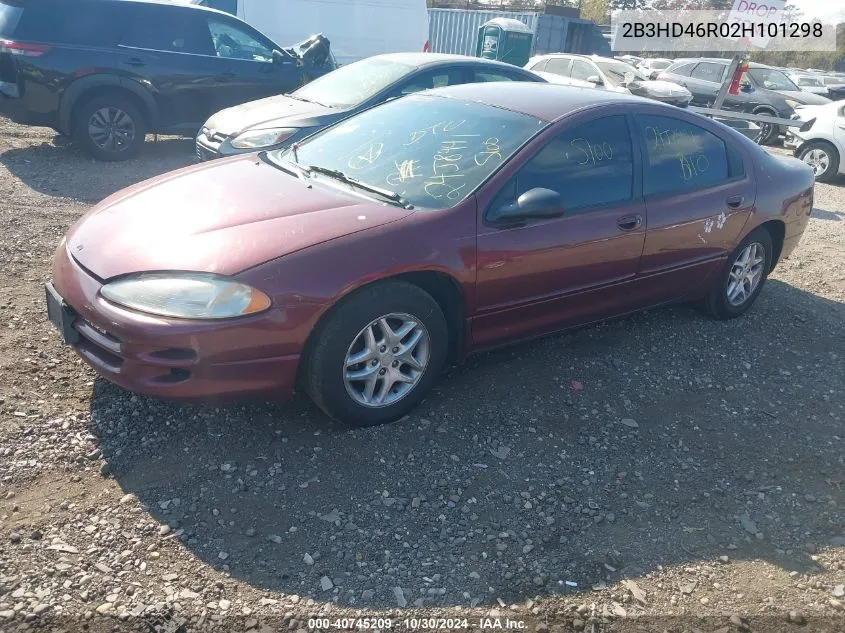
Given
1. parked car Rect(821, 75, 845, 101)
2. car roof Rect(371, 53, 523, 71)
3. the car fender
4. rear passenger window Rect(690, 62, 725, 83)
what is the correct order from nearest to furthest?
car roof Rect(371, 53, 523, 71)
the car fender
rear passenger window Rect(690, 62, 725, 83)
parked car Rect(821, 75, 845, 101)

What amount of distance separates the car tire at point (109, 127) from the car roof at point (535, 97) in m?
5.30

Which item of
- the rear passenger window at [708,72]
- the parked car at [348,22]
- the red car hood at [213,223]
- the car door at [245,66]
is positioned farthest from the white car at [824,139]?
the red car hood at [213,223]

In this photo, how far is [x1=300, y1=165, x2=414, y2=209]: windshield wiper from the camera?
3580 millimetres

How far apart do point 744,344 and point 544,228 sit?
206cm

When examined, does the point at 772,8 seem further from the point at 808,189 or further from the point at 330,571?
the point at 330,571

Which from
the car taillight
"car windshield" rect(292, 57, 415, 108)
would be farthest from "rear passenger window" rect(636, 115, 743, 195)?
the car taillight

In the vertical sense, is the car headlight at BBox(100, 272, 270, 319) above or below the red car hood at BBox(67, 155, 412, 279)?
below

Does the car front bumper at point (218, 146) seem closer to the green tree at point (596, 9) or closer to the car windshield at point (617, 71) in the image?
the car windshield at point (617, 71)

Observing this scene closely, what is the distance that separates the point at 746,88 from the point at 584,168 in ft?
46.2

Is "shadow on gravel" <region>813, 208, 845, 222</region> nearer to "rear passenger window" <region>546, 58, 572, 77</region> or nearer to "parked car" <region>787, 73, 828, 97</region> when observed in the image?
"rear passenger window" <region>546, 58, 572, 77</region>

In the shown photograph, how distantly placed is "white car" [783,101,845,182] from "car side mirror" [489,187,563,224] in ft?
32.1

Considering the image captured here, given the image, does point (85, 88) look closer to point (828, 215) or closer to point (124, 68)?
point (124, 68)

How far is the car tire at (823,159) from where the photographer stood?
11477 millimetres

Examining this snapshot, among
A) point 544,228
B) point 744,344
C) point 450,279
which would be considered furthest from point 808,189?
point 450,279
